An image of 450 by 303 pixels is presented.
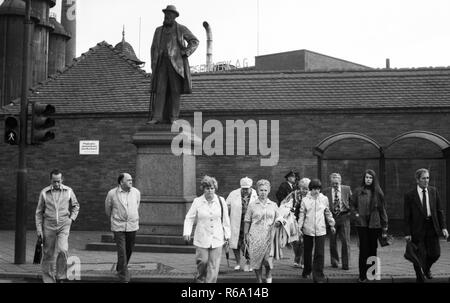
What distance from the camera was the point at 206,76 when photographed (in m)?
20.8

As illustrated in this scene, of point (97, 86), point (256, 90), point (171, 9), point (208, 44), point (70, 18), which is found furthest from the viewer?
point (70, 18)

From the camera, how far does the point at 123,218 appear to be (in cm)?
984

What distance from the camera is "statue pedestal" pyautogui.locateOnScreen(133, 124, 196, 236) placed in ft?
43.5

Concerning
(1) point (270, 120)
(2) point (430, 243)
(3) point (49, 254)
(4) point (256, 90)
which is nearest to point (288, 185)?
(2) point (430, 243)

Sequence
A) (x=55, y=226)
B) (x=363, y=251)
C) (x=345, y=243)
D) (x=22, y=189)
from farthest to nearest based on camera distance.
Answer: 1. (x=22, y=189)
2. (x=345, y=243)
3. (x=363, y=251)
4. (x=55, y=226)

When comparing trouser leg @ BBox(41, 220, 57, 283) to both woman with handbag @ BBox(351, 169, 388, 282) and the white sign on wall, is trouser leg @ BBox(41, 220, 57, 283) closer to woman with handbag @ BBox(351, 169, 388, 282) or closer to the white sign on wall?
woman with handbag @ BBox(351, 169, 388, 282)

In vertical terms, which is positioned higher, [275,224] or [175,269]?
[275,224]

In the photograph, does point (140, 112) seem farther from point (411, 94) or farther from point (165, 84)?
point (411, 94)

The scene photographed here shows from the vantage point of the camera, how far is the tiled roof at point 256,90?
62.1 ft

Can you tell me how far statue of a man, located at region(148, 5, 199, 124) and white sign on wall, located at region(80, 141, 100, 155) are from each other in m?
6.06

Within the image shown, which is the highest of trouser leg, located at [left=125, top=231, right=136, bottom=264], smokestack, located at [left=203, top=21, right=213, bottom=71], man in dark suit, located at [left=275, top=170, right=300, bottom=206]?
smokestack, located at [left=203, top=21, right=213, bottom=71]

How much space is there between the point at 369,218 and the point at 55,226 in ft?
16.0

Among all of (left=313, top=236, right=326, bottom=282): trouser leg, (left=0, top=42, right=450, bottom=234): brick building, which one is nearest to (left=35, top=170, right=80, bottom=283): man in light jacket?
(left=313, top=236, right=326, bottom=282): trouser leg

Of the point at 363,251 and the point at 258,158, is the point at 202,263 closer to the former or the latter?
the point at 363,251
